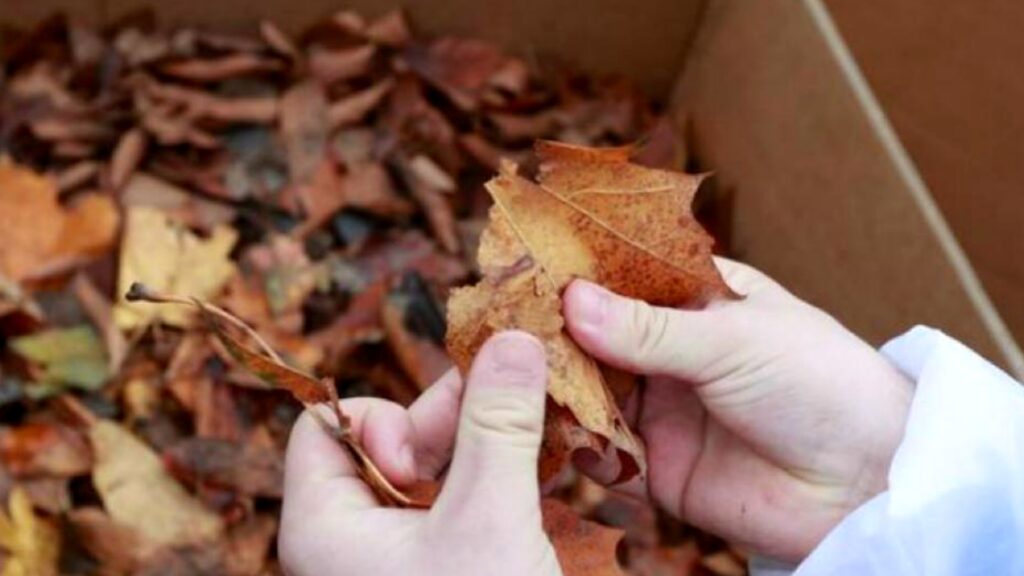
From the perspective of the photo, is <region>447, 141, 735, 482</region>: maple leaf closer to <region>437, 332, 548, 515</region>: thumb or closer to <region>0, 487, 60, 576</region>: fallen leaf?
<region>437, 332, 548, 515</region>: thumb

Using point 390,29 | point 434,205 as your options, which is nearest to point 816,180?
point 434,205

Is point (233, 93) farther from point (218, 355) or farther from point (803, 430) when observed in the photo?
point (803, 430)

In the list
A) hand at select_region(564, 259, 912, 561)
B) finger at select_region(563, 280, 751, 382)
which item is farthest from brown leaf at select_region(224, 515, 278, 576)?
finger at select_region(563, 280, 751, 382)

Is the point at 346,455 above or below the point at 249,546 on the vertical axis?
above

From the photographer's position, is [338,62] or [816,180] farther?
[338,62]

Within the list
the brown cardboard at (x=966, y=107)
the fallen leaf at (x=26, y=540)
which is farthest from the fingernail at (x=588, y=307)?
the fallen leaf at (x=26, y=540)

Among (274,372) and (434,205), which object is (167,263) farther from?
(274,372)
